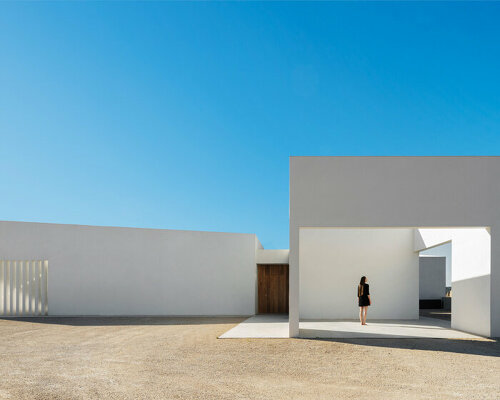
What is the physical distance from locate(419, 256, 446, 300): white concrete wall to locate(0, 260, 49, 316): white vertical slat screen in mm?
16828

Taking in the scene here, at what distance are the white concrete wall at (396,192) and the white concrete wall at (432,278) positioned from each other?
12745mm

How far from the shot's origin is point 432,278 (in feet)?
70.0

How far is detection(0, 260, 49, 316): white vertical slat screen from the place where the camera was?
13.2 metres

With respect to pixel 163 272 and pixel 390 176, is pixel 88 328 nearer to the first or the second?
pixel 163 272

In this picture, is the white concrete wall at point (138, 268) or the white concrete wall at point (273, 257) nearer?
the white concrete wall at point (138, 268)

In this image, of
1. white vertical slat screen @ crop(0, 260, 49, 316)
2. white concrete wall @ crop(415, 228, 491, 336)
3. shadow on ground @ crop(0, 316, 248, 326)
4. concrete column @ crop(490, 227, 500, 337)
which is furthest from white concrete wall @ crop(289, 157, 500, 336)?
white vertical slat screen @ crop(0, 260, 49, 316)

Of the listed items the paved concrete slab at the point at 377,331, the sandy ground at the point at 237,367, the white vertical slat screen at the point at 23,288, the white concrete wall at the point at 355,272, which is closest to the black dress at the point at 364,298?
the paved concrete slab at the point at 377,331

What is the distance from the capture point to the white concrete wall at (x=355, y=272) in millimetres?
12867

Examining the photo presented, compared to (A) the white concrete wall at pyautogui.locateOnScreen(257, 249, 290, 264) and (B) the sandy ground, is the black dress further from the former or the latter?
(A) the white concrete wall at pyautogui.locateOnScreen(257, 249, 290, 264)

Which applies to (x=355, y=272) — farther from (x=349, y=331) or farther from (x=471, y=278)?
(x=471, y=278)

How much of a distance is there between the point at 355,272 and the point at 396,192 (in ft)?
15.4

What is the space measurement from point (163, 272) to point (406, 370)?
950 cm

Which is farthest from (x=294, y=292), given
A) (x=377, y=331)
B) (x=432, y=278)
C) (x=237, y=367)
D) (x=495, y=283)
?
(x=432, y=278)

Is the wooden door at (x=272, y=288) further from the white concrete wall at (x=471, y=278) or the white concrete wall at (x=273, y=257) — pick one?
the white concrete wall at (x=471, y=278)
